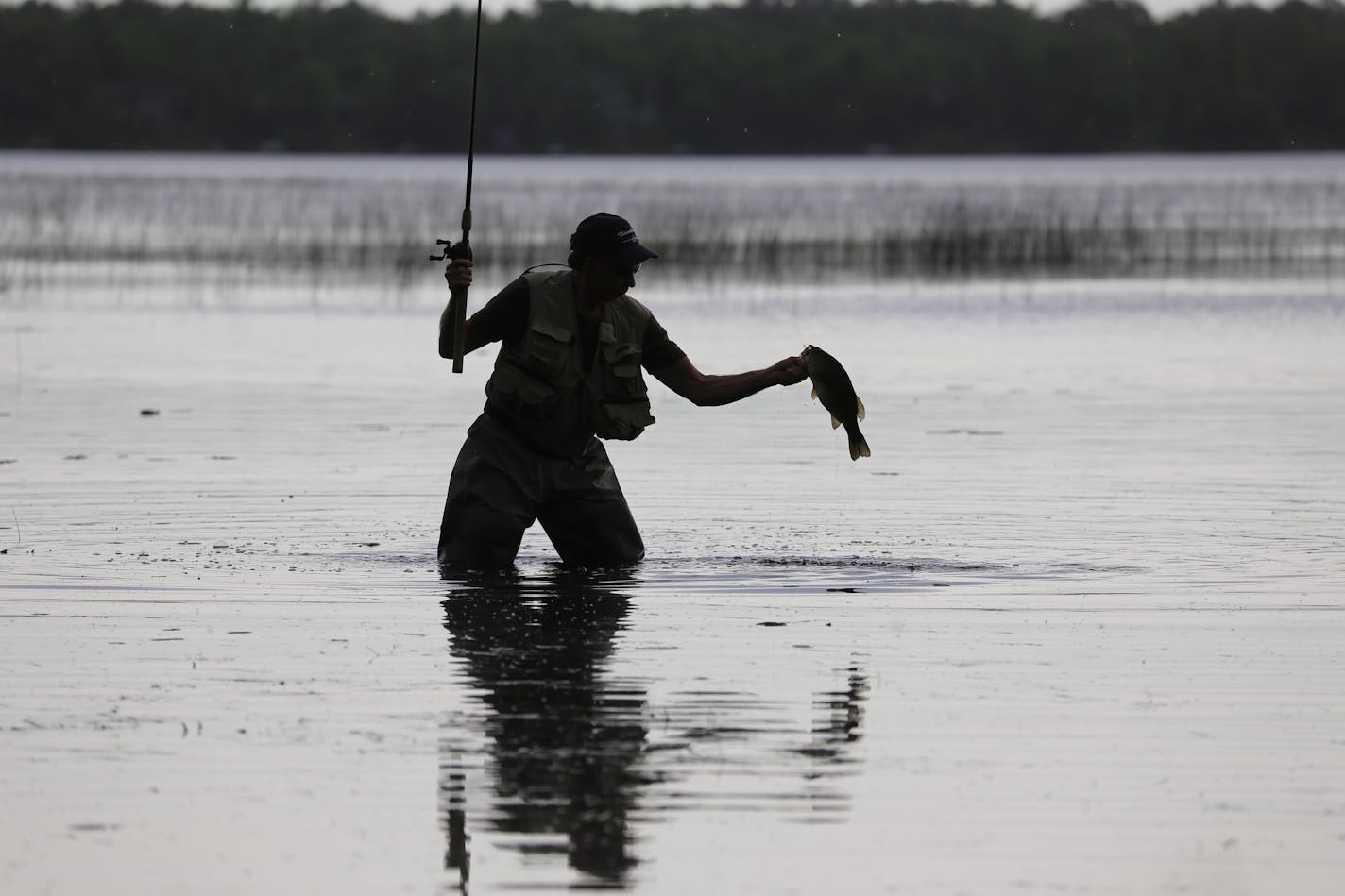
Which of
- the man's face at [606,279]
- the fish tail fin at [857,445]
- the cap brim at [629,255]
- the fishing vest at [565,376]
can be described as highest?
the cap brim at [629,255]

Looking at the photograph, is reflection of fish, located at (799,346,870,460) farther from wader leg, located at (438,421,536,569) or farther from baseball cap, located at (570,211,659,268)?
wader leg, located at (438,421,536,569)

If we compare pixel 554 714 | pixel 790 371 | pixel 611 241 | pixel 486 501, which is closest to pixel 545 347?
pixel 611 241

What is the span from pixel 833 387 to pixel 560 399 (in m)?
1.02

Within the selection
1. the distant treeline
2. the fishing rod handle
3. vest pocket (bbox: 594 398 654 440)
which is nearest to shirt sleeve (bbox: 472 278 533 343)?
the fishing rod handle

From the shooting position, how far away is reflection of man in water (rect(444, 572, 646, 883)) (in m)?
5.68

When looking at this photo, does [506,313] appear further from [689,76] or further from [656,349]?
[689,76]

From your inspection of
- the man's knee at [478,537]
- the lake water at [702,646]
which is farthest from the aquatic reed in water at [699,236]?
the man's knee at [478,537]

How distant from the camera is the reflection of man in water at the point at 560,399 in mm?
9109

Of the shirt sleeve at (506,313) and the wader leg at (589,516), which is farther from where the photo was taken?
the wader leg at (589,516)

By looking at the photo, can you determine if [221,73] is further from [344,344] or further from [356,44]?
[344,344]

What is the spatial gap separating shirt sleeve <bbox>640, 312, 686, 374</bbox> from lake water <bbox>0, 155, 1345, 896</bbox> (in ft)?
2.56

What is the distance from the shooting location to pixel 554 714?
6.85 meters

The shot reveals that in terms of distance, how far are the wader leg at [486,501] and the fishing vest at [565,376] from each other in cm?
14

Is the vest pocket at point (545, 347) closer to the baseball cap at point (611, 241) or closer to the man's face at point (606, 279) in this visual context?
the man's face at point (606, 279)
